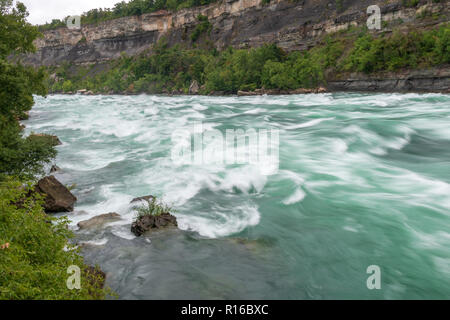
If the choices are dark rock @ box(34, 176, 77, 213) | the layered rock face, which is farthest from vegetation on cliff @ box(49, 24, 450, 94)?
dark rock @ box(34, 176, 77, 213)

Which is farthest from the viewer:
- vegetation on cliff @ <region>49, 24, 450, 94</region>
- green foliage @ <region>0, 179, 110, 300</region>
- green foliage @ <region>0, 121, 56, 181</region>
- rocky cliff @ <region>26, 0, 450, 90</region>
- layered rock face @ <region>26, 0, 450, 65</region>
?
layered rock face @ <region>26, 0, 450, 65</region>

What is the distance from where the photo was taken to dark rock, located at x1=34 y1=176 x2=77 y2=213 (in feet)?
21.8

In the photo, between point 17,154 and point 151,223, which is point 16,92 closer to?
point 17,154

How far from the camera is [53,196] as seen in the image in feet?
22.3

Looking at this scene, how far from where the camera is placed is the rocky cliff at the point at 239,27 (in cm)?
4091

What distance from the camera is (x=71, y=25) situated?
4478 inches

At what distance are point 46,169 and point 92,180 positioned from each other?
101 inches

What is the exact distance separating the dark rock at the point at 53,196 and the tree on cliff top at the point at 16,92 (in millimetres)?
1511

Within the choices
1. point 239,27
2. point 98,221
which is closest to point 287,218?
point 98,221

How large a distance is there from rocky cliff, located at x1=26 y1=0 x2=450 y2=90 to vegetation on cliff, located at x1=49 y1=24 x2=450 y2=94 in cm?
243

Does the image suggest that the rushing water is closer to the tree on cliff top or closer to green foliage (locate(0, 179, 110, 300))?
green foliage (locate(0, 179, 110, 300))

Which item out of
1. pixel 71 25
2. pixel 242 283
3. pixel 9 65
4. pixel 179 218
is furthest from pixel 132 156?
pixel 71 25

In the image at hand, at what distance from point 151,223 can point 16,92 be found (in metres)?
6.35

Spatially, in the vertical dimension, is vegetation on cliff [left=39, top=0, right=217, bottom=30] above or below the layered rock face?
above
